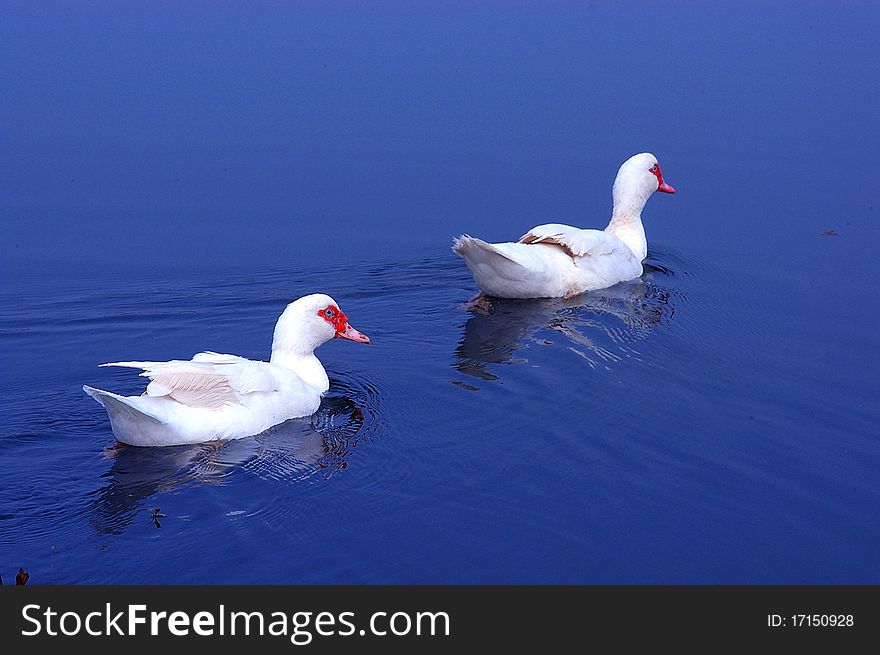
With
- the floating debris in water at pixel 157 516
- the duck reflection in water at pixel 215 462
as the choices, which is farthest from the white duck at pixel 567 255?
the floating debris in water at pixel 157 516

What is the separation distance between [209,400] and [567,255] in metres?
4.96

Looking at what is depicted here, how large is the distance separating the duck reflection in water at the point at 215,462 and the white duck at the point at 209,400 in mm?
97

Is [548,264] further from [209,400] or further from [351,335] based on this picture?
[209,400]

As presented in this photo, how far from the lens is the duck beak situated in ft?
33.6

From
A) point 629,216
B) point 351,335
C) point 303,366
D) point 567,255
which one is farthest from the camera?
point 629,216

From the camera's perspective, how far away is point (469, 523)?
7.52 meters

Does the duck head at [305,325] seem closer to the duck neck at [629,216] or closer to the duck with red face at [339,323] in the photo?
the duck with red face at [339,323]

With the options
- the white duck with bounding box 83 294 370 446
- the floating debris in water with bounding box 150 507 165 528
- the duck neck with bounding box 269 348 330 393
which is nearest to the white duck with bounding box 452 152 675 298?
the duck neck with bounding box 269 348 330 393

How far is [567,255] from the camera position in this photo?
12.6 metres

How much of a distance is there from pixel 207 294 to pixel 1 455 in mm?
3758

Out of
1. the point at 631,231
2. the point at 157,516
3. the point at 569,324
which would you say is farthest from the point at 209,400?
the point at 631,231

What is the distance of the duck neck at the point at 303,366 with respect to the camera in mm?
9891

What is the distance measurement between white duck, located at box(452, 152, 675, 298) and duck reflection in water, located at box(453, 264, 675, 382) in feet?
0.54

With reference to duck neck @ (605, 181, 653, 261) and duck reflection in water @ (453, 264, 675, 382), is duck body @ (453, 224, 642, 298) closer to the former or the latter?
duck reflection in water @ (453, 264, 675, 382)
